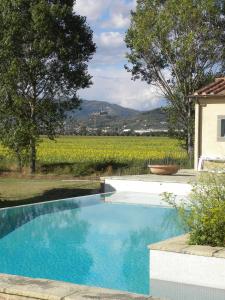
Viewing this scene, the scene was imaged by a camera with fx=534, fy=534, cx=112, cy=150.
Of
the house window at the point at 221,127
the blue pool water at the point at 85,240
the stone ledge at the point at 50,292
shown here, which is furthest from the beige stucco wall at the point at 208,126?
the stone ledge at the point at 50,292

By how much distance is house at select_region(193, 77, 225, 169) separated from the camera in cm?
2041

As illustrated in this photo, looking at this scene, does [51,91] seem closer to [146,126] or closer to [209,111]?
[209,111]

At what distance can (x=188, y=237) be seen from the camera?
320 inches

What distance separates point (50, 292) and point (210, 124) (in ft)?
54.0

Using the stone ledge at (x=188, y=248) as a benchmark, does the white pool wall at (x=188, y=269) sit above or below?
below

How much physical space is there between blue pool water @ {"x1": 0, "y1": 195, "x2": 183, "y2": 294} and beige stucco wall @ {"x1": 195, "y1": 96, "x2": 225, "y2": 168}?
603cm

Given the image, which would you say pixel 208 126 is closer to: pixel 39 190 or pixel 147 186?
pixel 147 186

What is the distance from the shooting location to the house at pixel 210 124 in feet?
66.9

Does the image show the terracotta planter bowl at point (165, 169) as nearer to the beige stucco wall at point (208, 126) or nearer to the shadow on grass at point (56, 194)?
the beige stucco wall at point (208, 126)

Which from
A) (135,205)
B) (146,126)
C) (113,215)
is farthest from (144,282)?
(146,126)

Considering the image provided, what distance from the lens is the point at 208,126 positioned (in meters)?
20.8

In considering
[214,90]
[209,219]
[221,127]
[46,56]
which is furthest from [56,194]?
[209,219]

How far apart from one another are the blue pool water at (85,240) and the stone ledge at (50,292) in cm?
253

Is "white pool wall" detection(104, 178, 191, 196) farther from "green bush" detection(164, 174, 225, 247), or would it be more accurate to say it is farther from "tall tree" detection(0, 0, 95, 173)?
"green bush" detection(164, 174, 225, 247)
